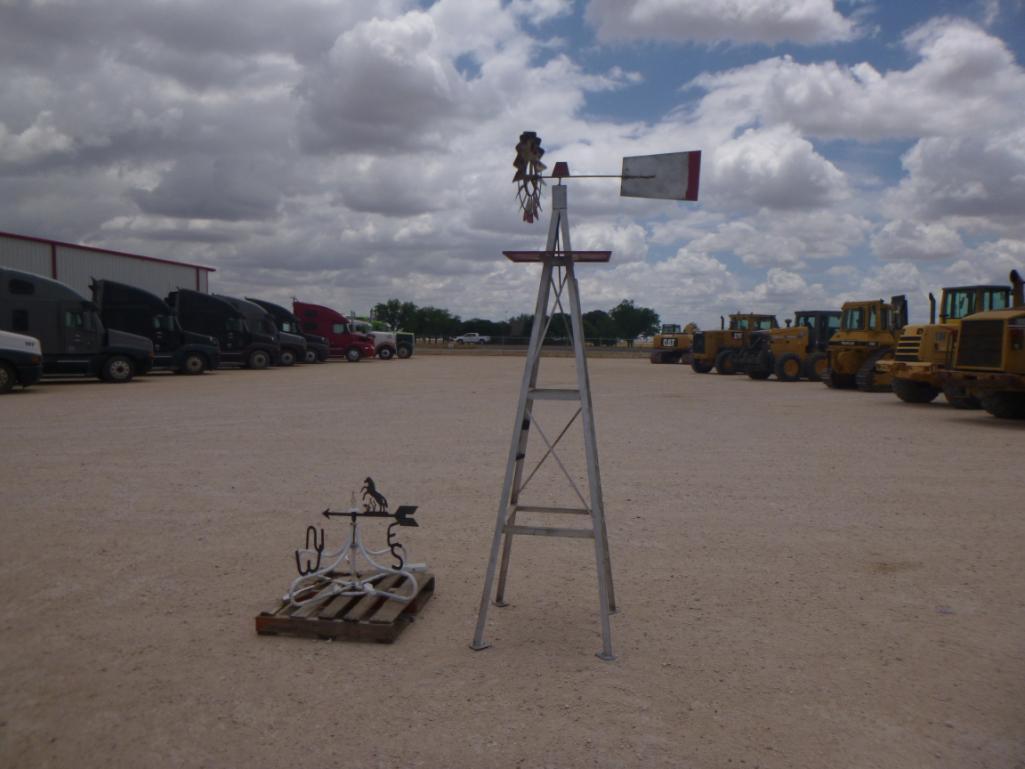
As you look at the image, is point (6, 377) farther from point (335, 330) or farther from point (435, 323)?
point (435, 323)

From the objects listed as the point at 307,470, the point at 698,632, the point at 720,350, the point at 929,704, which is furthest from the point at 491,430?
the point at 720,350

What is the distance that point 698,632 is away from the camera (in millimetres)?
4816

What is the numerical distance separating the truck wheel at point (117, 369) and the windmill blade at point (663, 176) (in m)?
22.6

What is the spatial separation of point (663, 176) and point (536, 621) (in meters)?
2.78

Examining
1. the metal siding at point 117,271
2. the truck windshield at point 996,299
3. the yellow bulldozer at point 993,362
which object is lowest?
the yellow bulldozer at point 993,362

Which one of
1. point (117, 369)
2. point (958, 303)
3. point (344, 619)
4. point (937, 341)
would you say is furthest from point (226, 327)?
point (344, 619)

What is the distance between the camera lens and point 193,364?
28.8m

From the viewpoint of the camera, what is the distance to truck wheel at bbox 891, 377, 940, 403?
1914 centimetres

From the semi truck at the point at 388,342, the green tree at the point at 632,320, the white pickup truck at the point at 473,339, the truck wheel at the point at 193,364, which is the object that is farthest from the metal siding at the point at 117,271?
the green tree at the point at 632,320

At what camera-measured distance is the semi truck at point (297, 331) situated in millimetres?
39188

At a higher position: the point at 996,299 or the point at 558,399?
the point at 996,299

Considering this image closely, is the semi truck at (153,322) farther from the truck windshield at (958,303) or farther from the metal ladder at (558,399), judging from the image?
the metal ladder at (558,399)

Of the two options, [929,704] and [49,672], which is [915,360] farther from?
[49,672]

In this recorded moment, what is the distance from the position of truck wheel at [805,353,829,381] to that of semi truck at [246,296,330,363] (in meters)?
22.6
